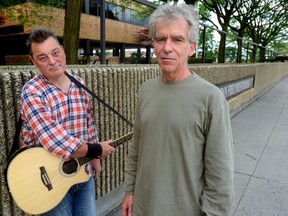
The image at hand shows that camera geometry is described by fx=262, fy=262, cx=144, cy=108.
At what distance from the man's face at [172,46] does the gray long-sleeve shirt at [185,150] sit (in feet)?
0.28

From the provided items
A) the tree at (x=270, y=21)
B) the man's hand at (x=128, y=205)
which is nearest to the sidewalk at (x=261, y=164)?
the man's hand at (x=128, y=205)

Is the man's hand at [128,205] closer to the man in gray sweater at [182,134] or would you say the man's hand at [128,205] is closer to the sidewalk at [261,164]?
the man in gray sweater at [182,134]

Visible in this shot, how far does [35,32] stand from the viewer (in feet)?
5.29

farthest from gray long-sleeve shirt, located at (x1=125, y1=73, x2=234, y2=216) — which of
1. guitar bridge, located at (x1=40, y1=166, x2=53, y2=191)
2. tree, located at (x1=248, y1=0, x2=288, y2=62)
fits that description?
tree, located at (x1=248, y1=0, x2=288, y2=62)

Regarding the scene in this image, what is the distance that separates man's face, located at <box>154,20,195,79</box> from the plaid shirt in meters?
0.69

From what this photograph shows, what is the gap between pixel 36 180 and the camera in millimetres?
1627

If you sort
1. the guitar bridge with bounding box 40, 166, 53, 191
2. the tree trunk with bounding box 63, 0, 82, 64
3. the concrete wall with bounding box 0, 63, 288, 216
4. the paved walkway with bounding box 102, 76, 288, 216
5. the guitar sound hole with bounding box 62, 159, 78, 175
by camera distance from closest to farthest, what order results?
the guitar bridge with bounding box 40, 166, 53, 191
the guitar sound hole with bounding box 62, 159, 78, 175
the concrete wall with bounding box 0, 63, 288, 216
the paved walkway with bounding box 102, 76, 288, 216
the tree trunk with bounding box 63, 0, 82, 64

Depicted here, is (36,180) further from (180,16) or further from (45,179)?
(180,16)

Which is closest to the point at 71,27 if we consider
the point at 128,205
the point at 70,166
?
the point at 70,166

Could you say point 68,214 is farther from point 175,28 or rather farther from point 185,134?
point 175,28

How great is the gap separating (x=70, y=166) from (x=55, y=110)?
1.37 feet

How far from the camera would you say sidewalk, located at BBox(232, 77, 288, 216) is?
3.16 meters

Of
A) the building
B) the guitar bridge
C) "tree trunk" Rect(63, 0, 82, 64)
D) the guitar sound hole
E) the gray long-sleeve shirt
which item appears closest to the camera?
the gray long-sleeve shirt

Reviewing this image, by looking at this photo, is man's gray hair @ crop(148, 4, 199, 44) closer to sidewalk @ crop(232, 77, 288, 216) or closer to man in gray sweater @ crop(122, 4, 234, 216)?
man in gray sweater @ crop(122, 4, 234, 216)
